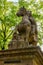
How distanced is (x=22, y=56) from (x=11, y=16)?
14191 mm

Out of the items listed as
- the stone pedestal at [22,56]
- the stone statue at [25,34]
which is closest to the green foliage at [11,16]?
the stone statue at [25,34]

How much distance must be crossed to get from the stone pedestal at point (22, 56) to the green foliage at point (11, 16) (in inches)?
453

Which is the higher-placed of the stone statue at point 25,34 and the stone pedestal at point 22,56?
the stone statue at point 25,34

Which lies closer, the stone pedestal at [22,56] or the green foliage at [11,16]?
the stone pedestal at [22,56]

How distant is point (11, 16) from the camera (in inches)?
915

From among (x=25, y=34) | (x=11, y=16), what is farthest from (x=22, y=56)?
(x=11, y=16)

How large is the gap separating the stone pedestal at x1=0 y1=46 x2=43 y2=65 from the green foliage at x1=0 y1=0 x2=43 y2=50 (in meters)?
11.5

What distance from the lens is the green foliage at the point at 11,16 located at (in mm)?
22206

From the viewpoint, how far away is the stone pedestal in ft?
29.9

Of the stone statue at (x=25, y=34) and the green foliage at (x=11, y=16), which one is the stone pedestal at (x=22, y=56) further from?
the green foliage at (x=11, y=16)

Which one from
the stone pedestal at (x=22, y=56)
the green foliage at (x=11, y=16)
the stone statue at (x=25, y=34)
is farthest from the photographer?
the green foliage at (x=11, y=16)

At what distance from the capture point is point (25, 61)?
922cm

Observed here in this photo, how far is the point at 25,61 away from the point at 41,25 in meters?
14.8

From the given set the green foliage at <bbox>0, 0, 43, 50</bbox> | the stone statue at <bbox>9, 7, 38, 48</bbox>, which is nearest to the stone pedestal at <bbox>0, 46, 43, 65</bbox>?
→ the stone statue at <bbox>9, 7, 38, 48</bbox>
